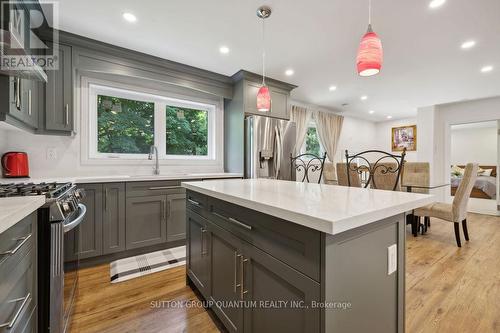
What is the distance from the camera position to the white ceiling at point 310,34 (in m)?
1.94

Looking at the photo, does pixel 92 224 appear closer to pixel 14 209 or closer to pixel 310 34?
pixel 14 209

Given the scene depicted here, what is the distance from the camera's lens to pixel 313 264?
2.51 ft

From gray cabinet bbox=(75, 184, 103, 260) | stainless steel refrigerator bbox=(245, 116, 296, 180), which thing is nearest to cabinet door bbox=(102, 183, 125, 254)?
gray cabinet bbox=(75, 184, 103, 260)

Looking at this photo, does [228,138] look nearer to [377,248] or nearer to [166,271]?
[166,271]

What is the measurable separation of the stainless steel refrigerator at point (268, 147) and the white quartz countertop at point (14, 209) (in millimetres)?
2517

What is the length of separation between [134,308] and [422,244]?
3332 millimetres

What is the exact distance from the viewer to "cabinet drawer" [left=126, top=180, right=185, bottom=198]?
2.47m

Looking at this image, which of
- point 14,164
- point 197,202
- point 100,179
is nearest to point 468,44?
point 197,202

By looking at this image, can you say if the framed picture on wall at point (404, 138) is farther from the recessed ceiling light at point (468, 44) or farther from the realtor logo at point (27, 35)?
the realtor logo at point (27, 35)

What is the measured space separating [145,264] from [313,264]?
2.17 m

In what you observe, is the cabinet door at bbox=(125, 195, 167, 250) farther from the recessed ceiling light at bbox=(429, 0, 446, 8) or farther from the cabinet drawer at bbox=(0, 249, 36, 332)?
the recessed ceiling light at bbox=(429, 0, 446, 8)

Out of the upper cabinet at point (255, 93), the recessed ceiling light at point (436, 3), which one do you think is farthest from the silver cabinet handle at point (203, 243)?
the recessed ceiling light at point (436, 3)

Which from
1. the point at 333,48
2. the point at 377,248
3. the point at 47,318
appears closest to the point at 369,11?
the point at 333,48

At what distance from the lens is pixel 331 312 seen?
Answer: 0.76 meters
